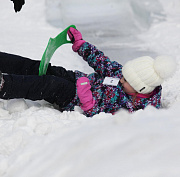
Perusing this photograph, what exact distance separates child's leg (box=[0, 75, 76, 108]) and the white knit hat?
0.40m

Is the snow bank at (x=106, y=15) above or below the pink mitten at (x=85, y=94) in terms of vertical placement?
below

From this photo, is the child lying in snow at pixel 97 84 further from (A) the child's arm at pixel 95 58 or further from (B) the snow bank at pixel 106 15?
(B) the snow bank at pixel 106 15

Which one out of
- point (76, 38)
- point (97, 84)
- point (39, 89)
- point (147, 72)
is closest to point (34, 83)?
point (39, 89)

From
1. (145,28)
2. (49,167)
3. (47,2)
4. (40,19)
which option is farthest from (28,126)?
(47,2)

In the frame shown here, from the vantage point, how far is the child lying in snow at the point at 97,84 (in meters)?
2.11

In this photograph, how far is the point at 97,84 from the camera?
7.85 ft

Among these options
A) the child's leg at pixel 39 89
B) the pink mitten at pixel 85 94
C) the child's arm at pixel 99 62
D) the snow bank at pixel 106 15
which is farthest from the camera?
the snow bank at pixel 106 15

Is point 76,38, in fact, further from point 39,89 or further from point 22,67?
point 39,89

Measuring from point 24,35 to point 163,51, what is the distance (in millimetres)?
1530

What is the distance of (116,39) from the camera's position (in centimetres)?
409

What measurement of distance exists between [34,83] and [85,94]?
0.34m

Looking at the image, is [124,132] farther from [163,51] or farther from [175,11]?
[175,11]

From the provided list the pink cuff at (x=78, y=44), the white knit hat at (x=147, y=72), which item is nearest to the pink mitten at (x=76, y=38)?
the pink cuff at (x=78, y=44)

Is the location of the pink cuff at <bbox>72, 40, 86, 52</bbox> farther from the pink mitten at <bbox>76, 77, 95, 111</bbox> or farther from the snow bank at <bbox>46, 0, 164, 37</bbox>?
the snow bank at <bbox>46, 0, 164, 37</bbox>
